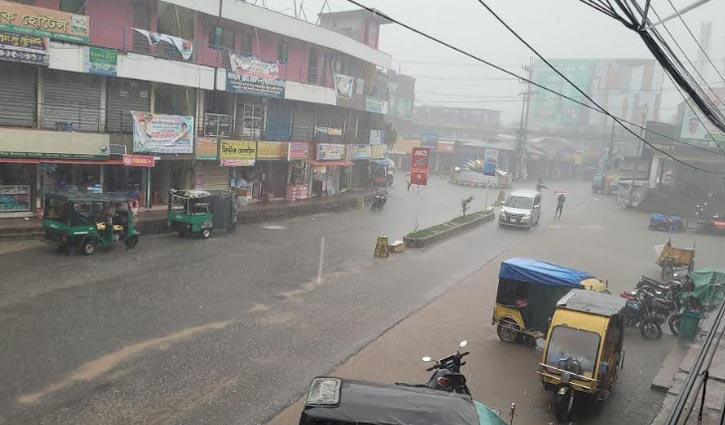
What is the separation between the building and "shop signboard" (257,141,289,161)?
6cm

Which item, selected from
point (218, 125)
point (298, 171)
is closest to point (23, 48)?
point (218, 125)

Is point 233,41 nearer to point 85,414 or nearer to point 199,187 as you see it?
point 199,187

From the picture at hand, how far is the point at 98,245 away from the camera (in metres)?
17.6

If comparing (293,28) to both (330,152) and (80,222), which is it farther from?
(80,222)

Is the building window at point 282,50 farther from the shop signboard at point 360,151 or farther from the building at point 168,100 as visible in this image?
the shop signboard at point 360,151

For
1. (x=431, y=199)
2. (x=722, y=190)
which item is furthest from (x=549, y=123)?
(x=431, y=199)

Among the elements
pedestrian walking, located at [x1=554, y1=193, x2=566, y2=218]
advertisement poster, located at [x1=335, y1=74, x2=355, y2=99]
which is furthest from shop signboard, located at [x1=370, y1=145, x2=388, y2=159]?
pedestrian walking, located at [x1=554, y1=193, x2=566, y2=218]

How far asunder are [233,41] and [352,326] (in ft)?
66.0

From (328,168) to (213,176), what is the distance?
9581 millimetres

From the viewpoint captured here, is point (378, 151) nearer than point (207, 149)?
No

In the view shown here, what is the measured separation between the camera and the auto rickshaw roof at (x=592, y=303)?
9391 mm

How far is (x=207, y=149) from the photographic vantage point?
82.5 ft

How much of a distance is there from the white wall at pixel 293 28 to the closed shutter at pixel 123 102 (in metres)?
5.50

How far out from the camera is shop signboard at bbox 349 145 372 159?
36.5 metres
